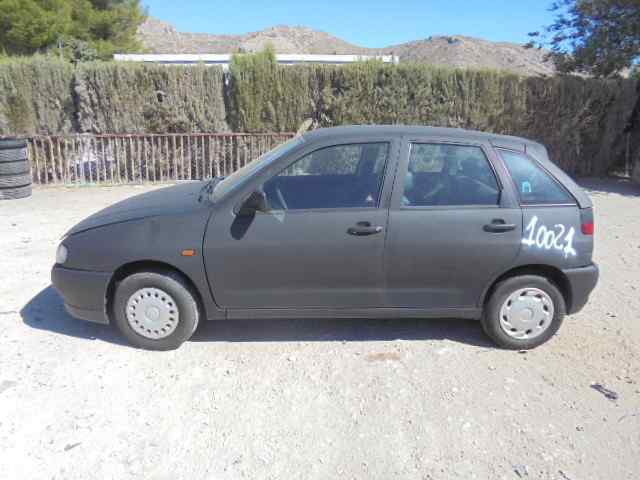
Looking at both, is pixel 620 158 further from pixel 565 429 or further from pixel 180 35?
pixel 180 35

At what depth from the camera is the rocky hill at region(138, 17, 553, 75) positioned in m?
36.7

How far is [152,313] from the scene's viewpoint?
394cm

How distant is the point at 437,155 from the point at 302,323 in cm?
183

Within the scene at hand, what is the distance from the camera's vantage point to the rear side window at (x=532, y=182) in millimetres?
3990

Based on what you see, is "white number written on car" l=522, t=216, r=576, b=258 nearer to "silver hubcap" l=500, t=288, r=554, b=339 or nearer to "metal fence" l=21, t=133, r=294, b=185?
"silver hubcap" l=500, t=288, r=554, b=339

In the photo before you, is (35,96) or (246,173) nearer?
(246,173)

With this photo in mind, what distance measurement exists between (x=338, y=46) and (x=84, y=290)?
162ft

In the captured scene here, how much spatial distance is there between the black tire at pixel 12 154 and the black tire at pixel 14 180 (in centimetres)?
29

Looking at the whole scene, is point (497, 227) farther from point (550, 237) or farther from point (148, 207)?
point (148, 207)

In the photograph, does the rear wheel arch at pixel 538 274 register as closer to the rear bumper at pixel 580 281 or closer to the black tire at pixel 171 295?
the rear bumper at pixel 580 281

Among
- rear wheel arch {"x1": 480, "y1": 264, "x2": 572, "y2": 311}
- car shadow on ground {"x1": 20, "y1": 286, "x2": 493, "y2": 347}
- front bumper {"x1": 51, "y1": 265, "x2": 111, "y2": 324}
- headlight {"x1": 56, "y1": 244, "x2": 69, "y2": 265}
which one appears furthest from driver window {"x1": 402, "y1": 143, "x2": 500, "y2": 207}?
headlight {"x1": 56, "y1": 244, "x2": 69, "y2": 265}

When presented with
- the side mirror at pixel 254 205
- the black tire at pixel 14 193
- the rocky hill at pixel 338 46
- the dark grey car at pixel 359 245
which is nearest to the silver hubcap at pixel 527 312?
the dark grey car at pixel 359 245

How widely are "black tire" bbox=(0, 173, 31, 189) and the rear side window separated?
869cm

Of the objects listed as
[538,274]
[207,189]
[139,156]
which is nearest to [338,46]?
[139,156]
